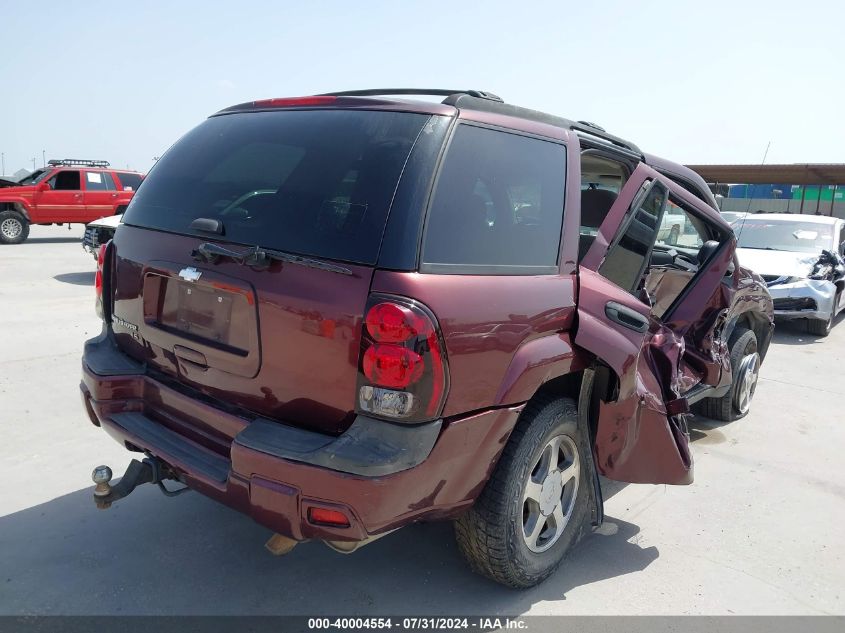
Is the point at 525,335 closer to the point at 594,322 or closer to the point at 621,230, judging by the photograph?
the point at 594,322

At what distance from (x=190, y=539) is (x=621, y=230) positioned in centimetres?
261

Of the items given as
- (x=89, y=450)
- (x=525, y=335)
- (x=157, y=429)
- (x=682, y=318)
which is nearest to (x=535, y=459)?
(x=525, y=335)

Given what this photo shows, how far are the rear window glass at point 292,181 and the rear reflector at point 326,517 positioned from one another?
0.85 meters

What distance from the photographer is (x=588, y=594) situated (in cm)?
308

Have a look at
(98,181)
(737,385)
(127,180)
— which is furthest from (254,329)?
(127,180)

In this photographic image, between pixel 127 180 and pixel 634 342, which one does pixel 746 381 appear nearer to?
pixel 634 342

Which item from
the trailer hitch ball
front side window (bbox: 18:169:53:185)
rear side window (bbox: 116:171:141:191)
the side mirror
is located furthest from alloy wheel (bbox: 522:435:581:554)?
front side window (bbox: 18:169:53:185)

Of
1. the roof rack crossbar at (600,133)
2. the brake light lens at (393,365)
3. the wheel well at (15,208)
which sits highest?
the roof rack crossbar at (600,133)

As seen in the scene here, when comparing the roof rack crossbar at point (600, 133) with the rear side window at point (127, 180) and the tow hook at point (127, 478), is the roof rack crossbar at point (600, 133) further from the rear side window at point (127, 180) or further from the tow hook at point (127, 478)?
the rear side window at point (127, 180)

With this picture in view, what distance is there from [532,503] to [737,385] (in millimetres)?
3170

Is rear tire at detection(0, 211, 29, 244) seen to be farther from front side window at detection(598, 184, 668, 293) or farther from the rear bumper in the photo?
front side window at detection(598, 184, 668, 293)

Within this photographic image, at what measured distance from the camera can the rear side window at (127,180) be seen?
1841 centimetres

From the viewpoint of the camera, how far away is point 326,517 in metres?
2.31

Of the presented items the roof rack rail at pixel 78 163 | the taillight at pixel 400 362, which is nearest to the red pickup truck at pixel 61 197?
the roof rack rail at pixel 78 163
